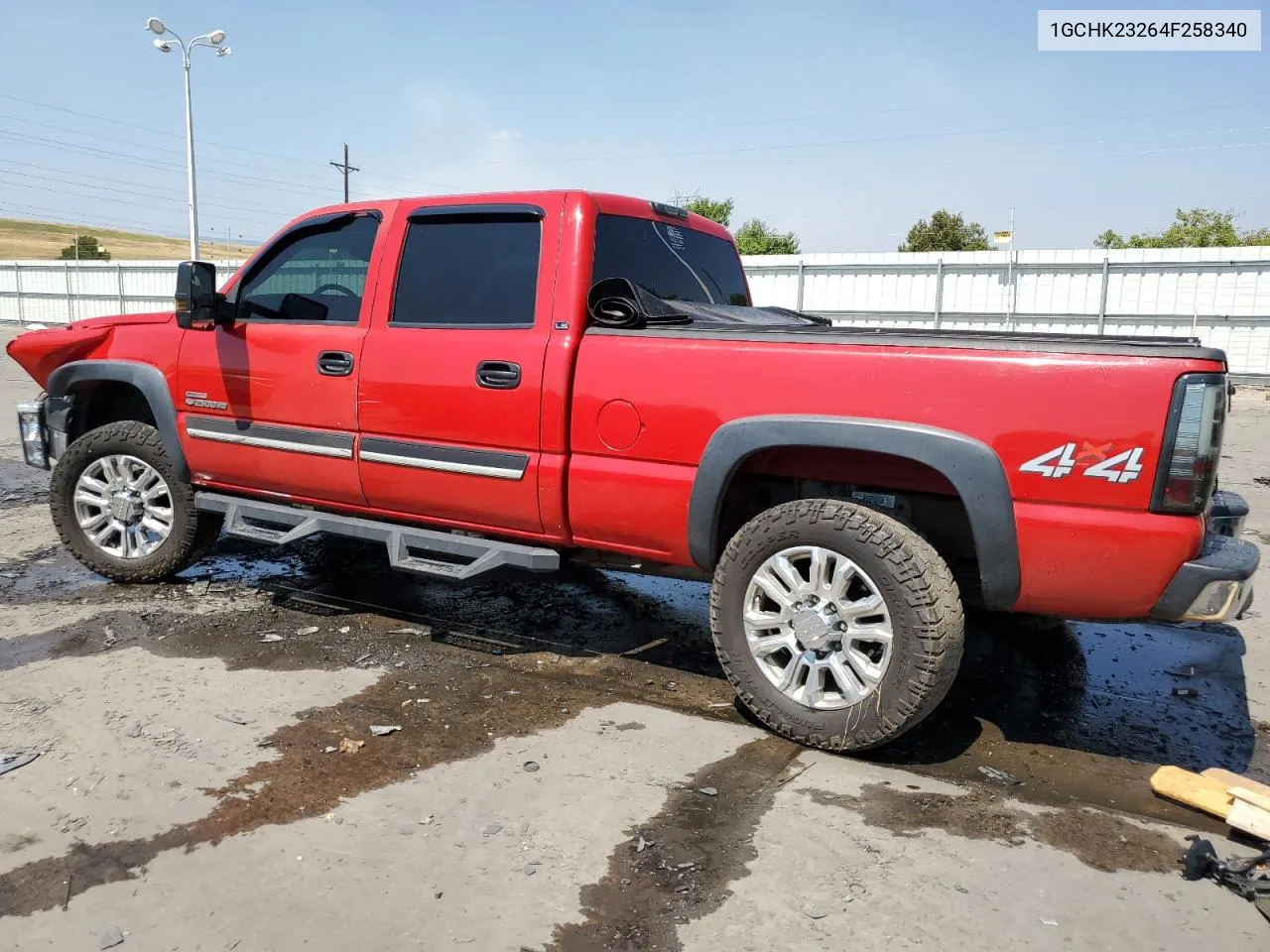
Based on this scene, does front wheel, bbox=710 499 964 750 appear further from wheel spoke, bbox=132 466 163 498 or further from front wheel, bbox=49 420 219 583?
wheel spoke, bbox=132 466 163 498

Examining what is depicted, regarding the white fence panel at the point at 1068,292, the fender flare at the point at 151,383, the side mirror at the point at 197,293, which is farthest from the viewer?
the white fence panel at the point at 1068,292

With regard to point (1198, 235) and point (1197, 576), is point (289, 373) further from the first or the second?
point (1198, 235)

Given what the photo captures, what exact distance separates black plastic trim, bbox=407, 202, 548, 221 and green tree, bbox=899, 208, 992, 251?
46259mm

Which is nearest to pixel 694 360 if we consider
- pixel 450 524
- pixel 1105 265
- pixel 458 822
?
pixel 450 524

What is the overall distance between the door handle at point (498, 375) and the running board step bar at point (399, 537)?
2.22 feet

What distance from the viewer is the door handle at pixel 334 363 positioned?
4285 millimetres

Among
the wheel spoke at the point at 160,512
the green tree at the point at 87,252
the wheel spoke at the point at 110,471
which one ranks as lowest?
the wheel spoke at the point at 160,512

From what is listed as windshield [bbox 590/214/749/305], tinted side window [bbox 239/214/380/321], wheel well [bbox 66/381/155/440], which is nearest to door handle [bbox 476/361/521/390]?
windshield [bbox 590/214/749/305]

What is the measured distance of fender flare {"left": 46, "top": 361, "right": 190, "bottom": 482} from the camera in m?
4.90

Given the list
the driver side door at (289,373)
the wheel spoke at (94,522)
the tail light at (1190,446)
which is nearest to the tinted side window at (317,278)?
the driver side door at (289,373)

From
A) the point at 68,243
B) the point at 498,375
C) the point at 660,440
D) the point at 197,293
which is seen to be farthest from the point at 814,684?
the point at 68,243

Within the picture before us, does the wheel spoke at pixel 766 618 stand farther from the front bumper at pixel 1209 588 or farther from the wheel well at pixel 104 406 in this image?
the wheel well at pixel 104 406

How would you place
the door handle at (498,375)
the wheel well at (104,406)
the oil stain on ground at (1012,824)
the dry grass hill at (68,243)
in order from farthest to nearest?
the dry grass hill at (68,243), the wheel well at (104,406), the door handle at (498,375), the oil stain on ground at (1012,824)

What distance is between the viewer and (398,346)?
4.15 m
